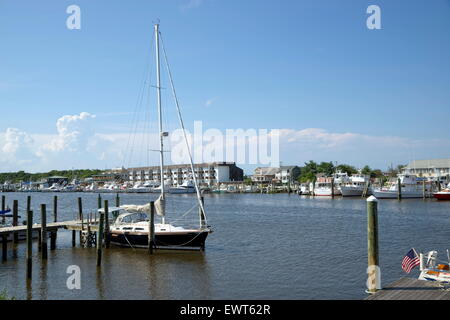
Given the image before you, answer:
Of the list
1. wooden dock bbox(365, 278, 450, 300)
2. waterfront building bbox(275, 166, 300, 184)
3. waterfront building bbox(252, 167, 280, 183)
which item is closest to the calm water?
wooden dock bbox(365, 278, 450, 300)

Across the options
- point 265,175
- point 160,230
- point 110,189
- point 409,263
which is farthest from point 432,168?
point 409,263

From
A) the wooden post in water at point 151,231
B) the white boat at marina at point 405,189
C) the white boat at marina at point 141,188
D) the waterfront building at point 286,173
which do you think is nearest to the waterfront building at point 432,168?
the white boat at marina at point 405,189

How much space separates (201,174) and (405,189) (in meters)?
96.8

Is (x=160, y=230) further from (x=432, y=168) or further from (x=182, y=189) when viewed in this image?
(x=432, y=168)

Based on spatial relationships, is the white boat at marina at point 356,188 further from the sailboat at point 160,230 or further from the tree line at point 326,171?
the sailboat at point 160,230

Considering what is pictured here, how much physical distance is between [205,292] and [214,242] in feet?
49.6

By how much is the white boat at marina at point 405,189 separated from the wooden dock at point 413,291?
81064 millimetres

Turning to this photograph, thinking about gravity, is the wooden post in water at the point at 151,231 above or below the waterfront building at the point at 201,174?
below

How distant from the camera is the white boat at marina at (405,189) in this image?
9431cm

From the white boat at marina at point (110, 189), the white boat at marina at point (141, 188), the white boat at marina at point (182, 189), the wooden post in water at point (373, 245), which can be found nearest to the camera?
the wooden post in water at point (373, 245)

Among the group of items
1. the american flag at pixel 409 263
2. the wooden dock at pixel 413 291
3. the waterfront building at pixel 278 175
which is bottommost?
the wooden dock at pixel 413 291

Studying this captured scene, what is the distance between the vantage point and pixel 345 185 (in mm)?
108812

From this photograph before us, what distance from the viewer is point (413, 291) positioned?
16.6m
